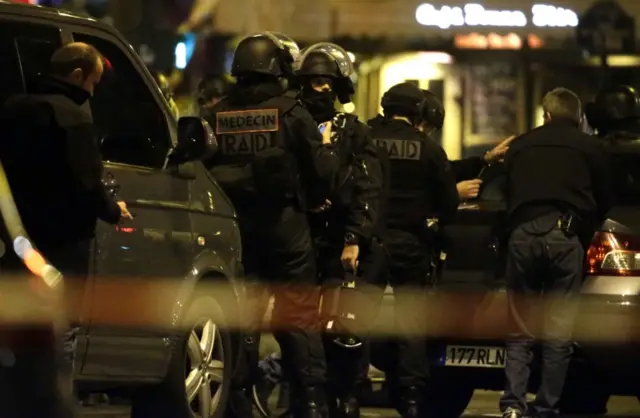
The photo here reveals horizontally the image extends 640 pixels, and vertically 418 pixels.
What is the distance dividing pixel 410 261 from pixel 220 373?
178 cm

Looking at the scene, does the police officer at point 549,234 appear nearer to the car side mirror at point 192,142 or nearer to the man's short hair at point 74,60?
the car side mirror at point 192,142

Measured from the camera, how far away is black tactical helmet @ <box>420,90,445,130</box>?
9375 millimetres

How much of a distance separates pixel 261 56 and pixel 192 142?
1.13 metres

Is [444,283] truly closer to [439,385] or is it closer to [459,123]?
[439,385]

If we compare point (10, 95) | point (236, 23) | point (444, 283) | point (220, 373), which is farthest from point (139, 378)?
point (236, 23)

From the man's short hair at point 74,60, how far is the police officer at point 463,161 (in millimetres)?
3262

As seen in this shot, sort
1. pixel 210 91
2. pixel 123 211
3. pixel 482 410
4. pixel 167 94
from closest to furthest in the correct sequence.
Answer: pixel 123 211 < pixel 167 94 < pixel 482 410 < pixel 210 91

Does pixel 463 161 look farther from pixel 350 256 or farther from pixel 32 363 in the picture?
pixel 32 363

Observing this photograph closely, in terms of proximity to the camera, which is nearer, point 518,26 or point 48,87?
point 48,87

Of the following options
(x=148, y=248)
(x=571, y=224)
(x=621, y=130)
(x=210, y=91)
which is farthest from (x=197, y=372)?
(x=210, y=91)

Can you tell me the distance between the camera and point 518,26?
71.1 ft

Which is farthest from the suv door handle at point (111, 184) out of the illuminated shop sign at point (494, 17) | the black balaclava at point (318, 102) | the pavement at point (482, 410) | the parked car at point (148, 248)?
the illuminated shop sign at point (494, 17)

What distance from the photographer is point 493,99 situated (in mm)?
20578

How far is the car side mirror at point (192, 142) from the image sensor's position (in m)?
7.29
